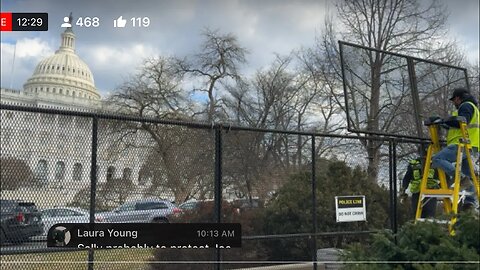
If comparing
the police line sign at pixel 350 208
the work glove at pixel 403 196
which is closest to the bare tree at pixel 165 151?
the police line sign at pixel 350 208

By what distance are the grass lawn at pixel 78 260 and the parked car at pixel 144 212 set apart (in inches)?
16.1

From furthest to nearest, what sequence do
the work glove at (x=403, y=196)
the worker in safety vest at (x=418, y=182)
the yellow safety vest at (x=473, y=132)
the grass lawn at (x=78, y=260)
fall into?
the work glove at (x=403, y=196)
the worker in safety vest at (x=418, y=182)
the yellow safety vest at (x=473, y=132)
the grass lawn at (x=78, y=260)

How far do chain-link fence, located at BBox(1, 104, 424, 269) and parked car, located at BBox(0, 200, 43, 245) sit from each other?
0.4 inches

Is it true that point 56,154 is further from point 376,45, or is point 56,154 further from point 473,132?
point 376,45

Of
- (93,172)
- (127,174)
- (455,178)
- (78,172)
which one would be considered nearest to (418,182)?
(455,178)

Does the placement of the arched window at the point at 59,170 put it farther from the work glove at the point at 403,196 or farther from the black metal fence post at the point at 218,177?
the work glove at the point at 403,196

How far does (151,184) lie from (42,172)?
4.30ft

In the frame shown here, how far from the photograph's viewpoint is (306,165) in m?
9.04

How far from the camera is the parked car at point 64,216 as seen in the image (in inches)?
218

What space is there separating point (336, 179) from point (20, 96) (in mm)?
8862

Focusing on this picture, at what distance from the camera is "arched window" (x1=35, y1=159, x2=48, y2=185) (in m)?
5.46

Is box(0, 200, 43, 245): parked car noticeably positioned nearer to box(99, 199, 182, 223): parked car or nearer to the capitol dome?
box(99, 199, 182, 223): parked car
